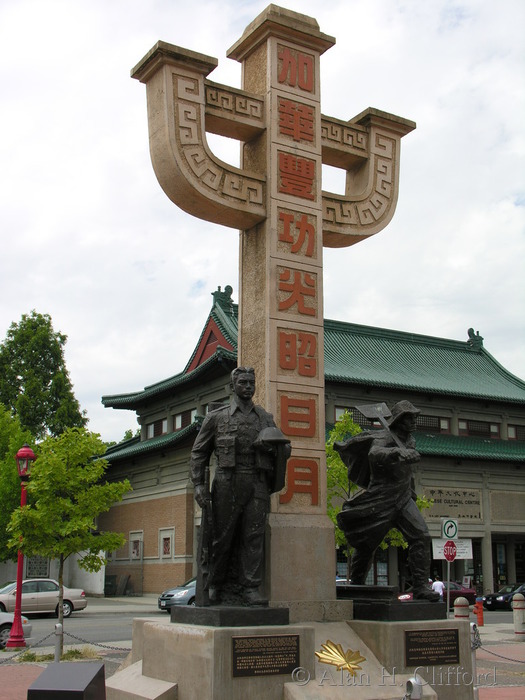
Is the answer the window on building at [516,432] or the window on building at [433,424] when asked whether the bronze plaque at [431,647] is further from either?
the window on building at [516,432]

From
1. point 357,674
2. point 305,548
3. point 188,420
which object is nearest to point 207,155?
point 305,548

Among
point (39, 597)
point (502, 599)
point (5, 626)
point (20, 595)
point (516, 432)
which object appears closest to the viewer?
point (20, 595)

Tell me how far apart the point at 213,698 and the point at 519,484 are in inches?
1448

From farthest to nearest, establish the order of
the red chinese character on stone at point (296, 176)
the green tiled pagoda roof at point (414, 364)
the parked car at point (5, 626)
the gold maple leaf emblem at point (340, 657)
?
the green tiled pagoda roof at point (414, 364) → the parked car at point (5, 626) → the red chinese character on stone at point (296, 176) → the gold maple leaf emblem at point (340, 657)

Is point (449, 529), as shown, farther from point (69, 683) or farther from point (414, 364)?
point (414, 364)

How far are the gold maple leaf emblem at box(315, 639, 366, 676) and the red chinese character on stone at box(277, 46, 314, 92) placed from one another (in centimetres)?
641

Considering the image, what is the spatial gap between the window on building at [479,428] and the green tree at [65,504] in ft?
91.6

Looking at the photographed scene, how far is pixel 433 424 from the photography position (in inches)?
1607

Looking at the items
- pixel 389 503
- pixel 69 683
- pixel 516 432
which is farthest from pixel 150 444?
pixel 69 683

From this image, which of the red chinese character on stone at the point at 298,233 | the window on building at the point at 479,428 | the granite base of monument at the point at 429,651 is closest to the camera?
the granite base of monument at the point at 429,651

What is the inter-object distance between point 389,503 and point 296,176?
3.94 m

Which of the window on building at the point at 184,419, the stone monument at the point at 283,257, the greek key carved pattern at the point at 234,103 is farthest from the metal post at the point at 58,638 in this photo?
the window on building at the point at 184,419

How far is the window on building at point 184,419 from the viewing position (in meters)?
39.8

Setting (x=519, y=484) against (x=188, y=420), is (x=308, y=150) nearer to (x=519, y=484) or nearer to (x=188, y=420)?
(x=188, y=420)
